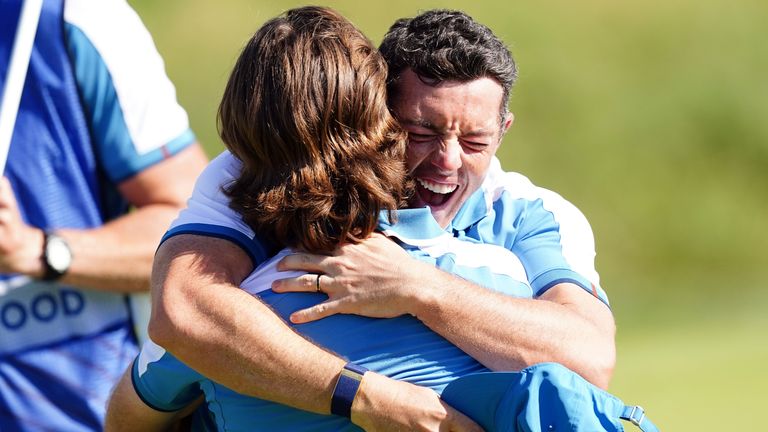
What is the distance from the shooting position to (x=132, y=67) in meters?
3.29

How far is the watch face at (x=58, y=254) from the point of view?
322cm

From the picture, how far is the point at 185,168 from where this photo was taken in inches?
136

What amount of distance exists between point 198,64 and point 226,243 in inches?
388

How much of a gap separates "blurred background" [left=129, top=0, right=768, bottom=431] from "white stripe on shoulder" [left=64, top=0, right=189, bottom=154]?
26.7 feet

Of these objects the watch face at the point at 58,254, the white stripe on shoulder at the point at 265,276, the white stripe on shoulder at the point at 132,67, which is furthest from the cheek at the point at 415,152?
the watch face at the point at 58,254

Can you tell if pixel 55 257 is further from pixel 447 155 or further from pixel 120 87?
pixel 447 155

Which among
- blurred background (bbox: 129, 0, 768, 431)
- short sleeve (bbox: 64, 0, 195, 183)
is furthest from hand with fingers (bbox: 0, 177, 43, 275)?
blurred background (bbox: 129, 0, 768, 431)

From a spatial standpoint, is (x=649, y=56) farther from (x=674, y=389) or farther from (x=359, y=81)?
(x=359, y=81)

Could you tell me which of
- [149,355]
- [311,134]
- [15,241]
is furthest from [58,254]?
[311,134]

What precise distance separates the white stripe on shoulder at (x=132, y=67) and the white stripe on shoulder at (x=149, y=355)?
2.66 feet

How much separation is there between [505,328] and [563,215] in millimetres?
476

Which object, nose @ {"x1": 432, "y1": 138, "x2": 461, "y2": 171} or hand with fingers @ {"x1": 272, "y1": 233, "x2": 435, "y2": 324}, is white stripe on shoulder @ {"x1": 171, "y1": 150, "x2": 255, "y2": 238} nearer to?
hand with fingers @ {"x1": 272, "y1": 233, "x2": 435, "y2": 324}

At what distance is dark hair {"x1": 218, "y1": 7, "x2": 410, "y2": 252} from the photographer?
8.16ft

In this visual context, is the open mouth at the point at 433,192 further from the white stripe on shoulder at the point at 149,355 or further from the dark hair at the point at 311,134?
the white stripe on shoulder at the point at 149,355
